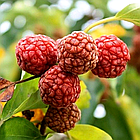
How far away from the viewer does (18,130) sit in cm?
151

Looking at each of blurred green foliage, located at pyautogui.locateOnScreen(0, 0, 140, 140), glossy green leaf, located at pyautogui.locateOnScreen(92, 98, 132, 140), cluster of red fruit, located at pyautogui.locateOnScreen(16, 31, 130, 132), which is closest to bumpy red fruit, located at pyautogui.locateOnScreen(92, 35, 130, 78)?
cluster of red fruit, located at pyautogui.locateOnScreen(16, 31, 130, 132)

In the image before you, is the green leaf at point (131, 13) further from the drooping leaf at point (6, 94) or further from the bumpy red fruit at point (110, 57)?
the drooping leaf at point (6, 94)

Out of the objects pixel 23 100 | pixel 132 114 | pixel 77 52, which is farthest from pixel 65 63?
pixel 132 114

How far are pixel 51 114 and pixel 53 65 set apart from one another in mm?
197

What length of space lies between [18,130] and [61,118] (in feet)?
0.58

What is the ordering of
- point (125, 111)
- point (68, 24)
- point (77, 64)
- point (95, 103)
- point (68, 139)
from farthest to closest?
point (68, 24) < point (125, 111) < point (95, 103) < point (68, 139) < point (77, 64)

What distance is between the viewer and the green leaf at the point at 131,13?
1539mm

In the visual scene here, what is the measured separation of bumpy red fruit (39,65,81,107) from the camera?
136 cm

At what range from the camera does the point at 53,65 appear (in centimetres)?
144

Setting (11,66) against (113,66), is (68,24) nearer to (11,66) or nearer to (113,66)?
(11,66)

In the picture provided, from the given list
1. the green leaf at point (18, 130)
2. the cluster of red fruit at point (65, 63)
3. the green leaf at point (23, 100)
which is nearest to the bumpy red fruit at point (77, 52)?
the cluster of red fruit at point (65, 63)

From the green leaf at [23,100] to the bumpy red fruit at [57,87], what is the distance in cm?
10

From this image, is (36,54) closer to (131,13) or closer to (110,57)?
(110,57)

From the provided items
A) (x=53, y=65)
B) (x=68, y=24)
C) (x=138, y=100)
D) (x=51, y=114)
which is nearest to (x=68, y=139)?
(x=51, y=114)
